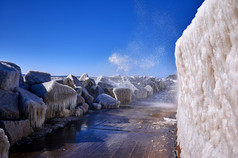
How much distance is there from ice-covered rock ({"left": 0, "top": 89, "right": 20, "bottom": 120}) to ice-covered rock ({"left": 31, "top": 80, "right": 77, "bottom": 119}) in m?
1.00

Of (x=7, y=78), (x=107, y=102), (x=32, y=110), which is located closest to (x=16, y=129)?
(x=32, y=110)

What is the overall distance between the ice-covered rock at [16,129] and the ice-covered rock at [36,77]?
2696mm

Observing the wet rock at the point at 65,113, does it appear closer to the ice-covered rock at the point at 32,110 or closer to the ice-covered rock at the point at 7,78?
the ice-covered rock at the point at 32,110

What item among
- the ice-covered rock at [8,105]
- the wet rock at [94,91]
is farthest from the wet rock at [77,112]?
the wet rock at [94,91]

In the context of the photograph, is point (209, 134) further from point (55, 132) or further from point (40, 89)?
point (40, 89)

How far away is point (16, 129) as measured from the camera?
329 centimetres

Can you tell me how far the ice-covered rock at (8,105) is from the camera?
3504 mm

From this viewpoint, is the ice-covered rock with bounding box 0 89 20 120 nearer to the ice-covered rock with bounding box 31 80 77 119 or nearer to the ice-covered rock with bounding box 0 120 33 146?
the ice-covered rock with bounding box 0 120 33 146

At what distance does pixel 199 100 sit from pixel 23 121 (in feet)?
11.5

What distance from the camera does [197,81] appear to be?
174cm

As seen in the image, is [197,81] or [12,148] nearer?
[197,81]

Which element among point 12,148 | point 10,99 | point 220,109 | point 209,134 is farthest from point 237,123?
point 10,99

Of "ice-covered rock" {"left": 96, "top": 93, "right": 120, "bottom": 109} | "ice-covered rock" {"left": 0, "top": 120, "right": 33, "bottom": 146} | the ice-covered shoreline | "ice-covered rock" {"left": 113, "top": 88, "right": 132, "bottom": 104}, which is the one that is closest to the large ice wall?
the ice-covered shoreline

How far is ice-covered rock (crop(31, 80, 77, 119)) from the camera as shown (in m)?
5.04
